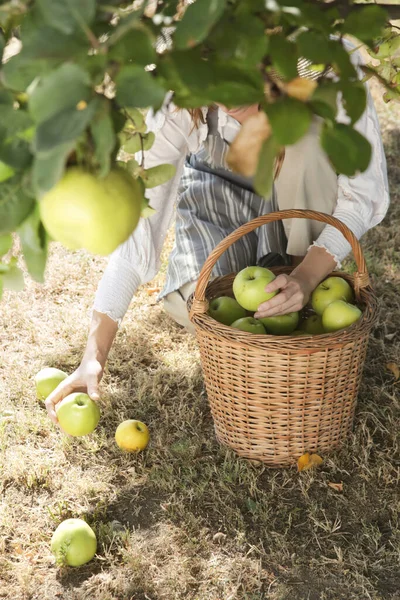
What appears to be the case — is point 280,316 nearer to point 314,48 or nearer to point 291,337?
point 291,337

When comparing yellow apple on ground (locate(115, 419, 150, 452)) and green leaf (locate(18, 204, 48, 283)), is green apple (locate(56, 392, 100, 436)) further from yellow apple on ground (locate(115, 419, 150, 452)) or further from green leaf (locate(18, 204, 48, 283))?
green leaf (locate(18, 204, 48, 283))

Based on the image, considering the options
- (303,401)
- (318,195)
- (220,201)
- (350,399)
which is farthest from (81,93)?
(220,201)

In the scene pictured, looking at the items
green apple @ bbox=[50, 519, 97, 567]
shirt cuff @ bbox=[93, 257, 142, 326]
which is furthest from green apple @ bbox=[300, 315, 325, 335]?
green apple @ bbox=[50, 519, 97, 567]

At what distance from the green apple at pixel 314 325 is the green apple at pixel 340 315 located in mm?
89

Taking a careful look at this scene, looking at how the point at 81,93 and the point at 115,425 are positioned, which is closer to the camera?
the point at 81,93

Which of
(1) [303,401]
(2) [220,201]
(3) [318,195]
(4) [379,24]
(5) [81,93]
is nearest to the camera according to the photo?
(5) [81,93]

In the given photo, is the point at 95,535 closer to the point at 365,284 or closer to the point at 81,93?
the point at 365,284

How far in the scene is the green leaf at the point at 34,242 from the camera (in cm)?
59

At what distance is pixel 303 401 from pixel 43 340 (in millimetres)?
1111

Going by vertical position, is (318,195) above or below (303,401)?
above

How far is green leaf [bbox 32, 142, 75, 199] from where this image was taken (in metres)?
0.45

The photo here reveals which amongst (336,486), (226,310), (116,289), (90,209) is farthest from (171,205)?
(90,209)

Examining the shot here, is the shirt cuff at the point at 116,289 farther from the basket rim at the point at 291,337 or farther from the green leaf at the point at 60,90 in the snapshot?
the green leaf at the point at 60,90

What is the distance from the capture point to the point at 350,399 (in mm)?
1740
